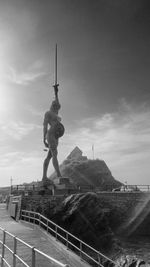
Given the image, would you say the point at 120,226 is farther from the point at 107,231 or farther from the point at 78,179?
the point at 78,179

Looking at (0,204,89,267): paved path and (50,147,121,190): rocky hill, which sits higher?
(50,147,121,190): rocky hill

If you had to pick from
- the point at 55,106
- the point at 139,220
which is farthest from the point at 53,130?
the point at 139,220

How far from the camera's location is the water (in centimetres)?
2022

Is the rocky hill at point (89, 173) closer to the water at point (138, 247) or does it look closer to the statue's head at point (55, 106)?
the statue's head at point (55, 106)

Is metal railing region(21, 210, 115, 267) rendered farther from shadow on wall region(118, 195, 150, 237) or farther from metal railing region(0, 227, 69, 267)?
shadow on wall region(118, 195, 150, 237)

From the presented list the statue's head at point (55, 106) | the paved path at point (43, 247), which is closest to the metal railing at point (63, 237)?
the paved path at point (43, 247)

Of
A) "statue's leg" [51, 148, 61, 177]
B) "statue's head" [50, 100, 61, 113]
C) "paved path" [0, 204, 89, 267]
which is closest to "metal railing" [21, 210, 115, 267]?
"paved path" [0, 204, 89, 267]

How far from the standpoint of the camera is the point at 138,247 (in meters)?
22.5

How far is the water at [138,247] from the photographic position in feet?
66.3

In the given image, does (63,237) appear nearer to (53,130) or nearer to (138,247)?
(138,247)

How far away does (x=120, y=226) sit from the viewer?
1056 inches

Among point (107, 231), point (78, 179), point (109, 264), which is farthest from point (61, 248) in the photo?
point (78, 179)

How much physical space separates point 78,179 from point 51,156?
65.9 meters

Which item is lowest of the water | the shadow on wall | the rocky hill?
the water
